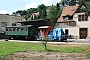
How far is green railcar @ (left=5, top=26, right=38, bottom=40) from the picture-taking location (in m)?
42.4

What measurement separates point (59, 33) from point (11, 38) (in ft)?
38.4

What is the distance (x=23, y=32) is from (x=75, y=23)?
11.7 meters

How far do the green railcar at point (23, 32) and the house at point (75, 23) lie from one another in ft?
24.9

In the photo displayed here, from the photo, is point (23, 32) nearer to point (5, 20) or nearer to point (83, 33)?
point (83, 33)

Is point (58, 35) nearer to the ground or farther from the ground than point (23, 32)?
nearer to the ground

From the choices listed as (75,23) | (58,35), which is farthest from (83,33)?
(58,35)

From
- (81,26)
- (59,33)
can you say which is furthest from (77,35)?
(59,33)

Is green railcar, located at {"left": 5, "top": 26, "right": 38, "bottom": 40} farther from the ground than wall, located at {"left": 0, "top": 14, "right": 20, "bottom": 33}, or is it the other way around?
wall, located at {"left": 0, "top": 14, "right": 20, "bottom": 33}

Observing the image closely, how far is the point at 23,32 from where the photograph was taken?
42.7 m

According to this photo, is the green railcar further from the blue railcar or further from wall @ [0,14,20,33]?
wall @ [0,14,20,33]

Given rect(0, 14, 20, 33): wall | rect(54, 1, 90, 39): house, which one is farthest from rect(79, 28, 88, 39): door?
rect(0, 14, 20, 33): wall

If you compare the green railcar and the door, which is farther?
the door

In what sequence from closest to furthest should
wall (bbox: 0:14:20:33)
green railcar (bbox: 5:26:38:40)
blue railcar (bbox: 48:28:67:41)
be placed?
blue railcar (bbox: 48:28:67:41)
green railcar (bbox: 5:26:38:40)
wall (bbox: 0:14:20:33)

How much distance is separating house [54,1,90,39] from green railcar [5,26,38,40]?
24.9 feet
